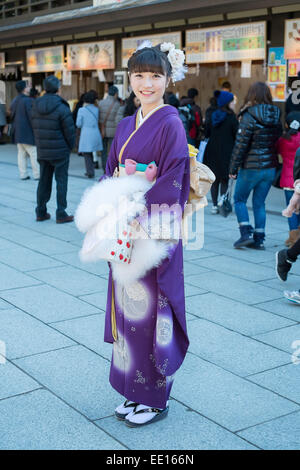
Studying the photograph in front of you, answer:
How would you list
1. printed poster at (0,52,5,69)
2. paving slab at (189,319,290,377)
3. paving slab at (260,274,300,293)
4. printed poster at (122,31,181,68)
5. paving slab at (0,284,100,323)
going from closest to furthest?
paving slab at (189,319,290,377) < paving slab at (0,284,100,323) < paving slab at (260,274,300,293) < printed poster at (122,31,181,68) < printed poster at (0,52,5,69)

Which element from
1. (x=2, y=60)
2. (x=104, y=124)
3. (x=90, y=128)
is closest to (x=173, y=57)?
(x=104, y=124)

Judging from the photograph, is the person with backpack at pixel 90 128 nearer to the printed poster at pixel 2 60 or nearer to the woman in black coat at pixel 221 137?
the woman in black coat at pixel 221 137

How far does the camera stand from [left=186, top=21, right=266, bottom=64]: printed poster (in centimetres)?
1151

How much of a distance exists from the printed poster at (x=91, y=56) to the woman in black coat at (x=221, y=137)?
741cm

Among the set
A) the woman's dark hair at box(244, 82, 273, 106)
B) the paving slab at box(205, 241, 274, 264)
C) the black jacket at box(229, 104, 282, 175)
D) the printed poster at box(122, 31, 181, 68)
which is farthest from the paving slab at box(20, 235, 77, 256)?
the printed poster at box(122, 31, 181, 68)

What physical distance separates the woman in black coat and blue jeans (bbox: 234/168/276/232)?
178 centimetres

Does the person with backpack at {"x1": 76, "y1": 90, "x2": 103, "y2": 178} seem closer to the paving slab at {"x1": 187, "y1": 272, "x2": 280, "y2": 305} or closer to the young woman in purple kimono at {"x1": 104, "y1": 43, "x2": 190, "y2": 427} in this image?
the paving slab at {"x1": 187, "y1": 272, "x2": 280, "y2": 305}

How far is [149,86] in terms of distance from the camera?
2977mm

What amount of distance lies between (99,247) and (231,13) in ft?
33.1

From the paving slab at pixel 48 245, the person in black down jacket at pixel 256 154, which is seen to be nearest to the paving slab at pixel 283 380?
the person in black down jacket at pixel 256 154

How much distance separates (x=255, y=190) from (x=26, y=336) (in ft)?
12.0

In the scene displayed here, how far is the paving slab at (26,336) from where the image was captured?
13.0ft

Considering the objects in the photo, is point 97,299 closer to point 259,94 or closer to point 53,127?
point 259,94

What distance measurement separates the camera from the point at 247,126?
259 inches
